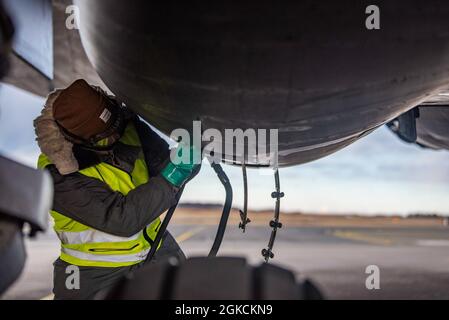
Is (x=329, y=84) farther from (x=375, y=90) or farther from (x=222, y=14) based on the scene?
(x=222, y=14)

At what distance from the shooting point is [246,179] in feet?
6.78

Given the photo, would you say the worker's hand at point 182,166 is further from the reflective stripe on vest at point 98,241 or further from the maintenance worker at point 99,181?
the reflective stripe on vest at point 98,241

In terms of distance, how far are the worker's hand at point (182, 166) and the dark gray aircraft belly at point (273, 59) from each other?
0.39 meters

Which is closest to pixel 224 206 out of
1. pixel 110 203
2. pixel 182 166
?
pixel 182 166

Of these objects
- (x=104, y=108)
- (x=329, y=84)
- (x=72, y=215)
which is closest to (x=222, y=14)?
(x=329, y=84)

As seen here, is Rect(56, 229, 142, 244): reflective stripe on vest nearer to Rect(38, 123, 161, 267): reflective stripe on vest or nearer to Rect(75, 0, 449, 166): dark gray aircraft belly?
Rect(38, 123, 161, 267): reflective stripe on vest

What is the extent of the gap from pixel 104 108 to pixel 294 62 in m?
0.85

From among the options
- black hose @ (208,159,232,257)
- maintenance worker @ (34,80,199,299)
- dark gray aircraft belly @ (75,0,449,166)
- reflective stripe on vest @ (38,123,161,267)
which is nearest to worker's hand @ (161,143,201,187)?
maintenance worker @ (34,80,199,299)

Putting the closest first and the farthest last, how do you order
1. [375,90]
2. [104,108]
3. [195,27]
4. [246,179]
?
[195,27], [375,90], [104,108], [246,179]

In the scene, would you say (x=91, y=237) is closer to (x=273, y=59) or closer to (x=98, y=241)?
(x=98, y=241)

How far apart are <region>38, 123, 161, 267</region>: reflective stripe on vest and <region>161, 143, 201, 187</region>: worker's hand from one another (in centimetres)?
25

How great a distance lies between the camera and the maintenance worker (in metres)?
1.68
